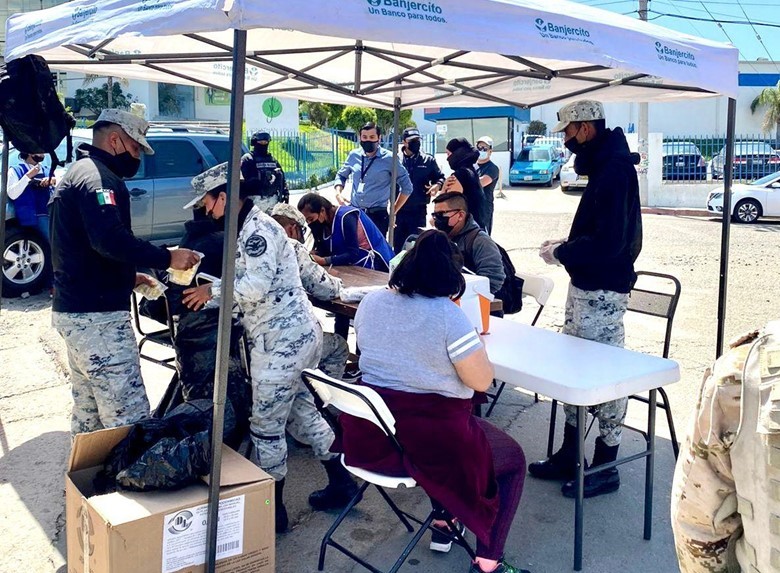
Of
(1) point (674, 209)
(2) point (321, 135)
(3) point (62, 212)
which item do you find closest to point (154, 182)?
(3) point (62, 212)

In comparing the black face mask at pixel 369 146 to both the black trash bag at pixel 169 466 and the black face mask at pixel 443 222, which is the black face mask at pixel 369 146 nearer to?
the black face mask at pixel 443 222

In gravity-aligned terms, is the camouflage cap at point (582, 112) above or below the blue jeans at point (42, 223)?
above

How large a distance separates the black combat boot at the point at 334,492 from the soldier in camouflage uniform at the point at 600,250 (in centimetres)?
104

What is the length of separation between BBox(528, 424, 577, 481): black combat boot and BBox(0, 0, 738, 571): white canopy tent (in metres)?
0.84

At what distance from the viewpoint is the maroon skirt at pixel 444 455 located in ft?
9.50

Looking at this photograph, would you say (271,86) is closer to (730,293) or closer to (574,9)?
(574,9)

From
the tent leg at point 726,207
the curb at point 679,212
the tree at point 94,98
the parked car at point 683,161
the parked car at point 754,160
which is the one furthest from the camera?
the tree at point 94,98

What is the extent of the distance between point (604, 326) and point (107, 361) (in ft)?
8.16

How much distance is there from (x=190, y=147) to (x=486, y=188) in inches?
144

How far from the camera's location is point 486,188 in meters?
8.45

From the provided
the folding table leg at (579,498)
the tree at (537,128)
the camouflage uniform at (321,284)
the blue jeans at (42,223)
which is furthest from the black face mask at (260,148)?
the tree at (537,128)

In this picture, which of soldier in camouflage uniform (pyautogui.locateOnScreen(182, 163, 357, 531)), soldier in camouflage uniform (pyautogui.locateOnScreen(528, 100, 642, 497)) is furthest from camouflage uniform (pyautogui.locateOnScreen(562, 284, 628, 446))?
soldier in camouflage uniform (pyautogui.locateOnScreen(182, 163, 357, 531))

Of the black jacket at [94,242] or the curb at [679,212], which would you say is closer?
the black jacket at [94,242]

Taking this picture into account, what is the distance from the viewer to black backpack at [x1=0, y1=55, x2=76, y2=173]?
157 inches
